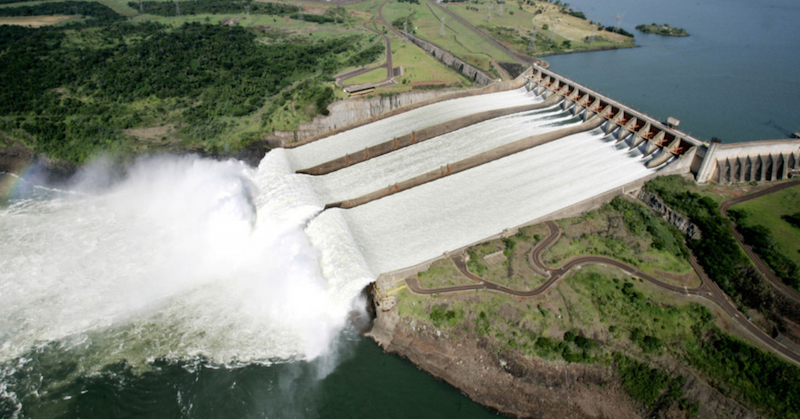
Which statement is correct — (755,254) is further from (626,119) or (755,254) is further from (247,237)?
(247,237)

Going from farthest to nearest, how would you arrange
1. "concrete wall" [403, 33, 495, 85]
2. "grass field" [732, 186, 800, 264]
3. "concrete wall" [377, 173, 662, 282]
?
"concrete wall" [403, 33, 495, 85] < "grass field" [732, 186, 800, 264] < "concrete wall" [377, 173, 662, 282]

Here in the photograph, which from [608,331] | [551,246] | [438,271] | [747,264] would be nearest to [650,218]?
[747,264]

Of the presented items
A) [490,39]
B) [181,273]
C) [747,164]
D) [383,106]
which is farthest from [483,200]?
[490,39]

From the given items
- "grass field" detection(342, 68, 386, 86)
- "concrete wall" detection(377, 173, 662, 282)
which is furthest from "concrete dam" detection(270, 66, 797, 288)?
"grass field" detection(342, 68, 386, 86)

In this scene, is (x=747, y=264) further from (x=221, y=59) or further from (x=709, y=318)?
(x=221, y=59)

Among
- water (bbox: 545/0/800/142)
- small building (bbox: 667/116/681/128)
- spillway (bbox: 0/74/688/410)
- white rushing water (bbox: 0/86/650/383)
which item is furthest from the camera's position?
water (bbox: 545/0/800/142)

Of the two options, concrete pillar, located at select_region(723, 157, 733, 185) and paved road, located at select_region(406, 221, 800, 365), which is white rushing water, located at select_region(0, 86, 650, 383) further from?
concrete pillar, located at select_region(723, 157, 733, 185)

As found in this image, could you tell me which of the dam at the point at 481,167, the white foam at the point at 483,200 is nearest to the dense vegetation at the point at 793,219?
the dam at the point at 481,167
